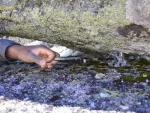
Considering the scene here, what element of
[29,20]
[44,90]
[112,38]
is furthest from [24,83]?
[112,38]

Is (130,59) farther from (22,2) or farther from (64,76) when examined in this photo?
(22,2)

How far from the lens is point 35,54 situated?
2.99 metres

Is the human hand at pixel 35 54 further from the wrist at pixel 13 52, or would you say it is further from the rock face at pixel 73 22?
the rock face at pixel 73 22

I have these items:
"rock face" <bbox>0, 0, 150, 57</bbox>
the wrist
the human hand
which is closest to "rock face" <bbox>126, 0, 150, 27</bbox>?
"rock face" <bbox>0, 0, 150, 57</bbox>

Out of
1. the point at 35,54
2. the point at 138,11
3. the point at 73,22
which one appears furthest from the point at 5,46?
the point at 138,11

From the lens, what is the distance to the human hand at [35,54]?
2.87m

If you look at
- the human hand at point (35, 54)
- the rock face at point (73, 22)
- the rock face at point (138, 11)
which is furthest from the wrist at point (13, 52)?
the rock face at point (138, 11)

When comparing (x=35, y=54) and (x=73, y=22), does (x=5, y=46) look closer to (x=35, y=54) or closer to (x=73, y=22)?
(x=35, y=54)

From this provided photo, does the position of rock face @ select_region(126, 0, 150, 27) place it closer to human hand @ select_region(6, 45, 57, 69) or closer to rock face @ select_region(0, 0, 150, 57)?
rock face @ select_region(0, 0, 150, 57)

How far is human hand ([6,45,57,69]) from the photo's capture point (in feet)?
9.41

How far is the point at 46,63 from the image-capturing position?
2873 mm

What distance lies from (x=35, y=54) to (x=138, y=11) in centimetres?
85

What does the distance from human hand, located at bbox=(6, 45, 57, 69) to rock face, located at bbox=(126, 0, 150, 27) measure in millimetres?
608

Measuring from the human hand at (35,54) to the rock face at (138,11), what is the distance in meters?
0.61
